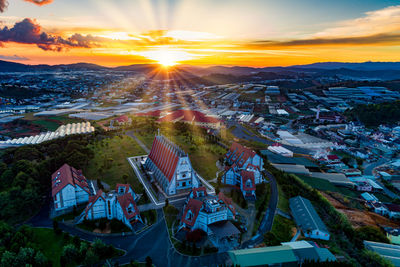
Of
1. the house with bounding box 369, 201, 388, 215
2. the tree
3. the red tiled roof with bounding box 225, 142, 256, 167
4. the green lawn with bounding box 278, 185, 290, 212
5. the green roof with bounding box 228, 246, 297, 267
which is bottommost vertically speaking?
the house with bounding box 369, 201, 388, 215

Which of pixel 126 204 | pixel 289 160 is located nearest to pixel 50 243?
pixel 126 204

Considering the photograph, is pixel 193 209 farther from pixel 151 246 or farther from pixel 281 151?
pixel 281 151

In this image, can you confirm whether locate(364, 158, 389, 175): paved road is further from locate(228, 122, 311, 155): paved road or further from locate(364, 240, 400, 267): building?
locate(364, 240, 400, 267): building

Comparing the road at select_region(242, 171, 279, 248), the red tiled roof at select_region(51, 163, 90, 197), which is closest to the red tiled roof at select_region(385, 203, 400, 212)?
the road at select_region(242, 171, 279, 248)

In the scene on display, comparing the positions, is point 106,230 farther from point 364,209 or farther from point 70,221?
point 364,209

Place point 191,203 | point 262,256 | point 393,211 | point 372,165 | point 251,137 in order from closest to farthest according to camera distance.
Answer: point 262,256 → point 191,203 → point 393,211 → point 372,165 → point 251,137

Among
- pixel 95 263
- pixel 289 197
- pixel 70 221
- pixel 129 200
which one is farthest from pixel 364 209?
pixel 70 221

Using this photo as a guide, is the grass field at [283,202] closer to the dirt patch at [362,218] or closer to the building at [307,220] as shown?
the building at [307,220]
